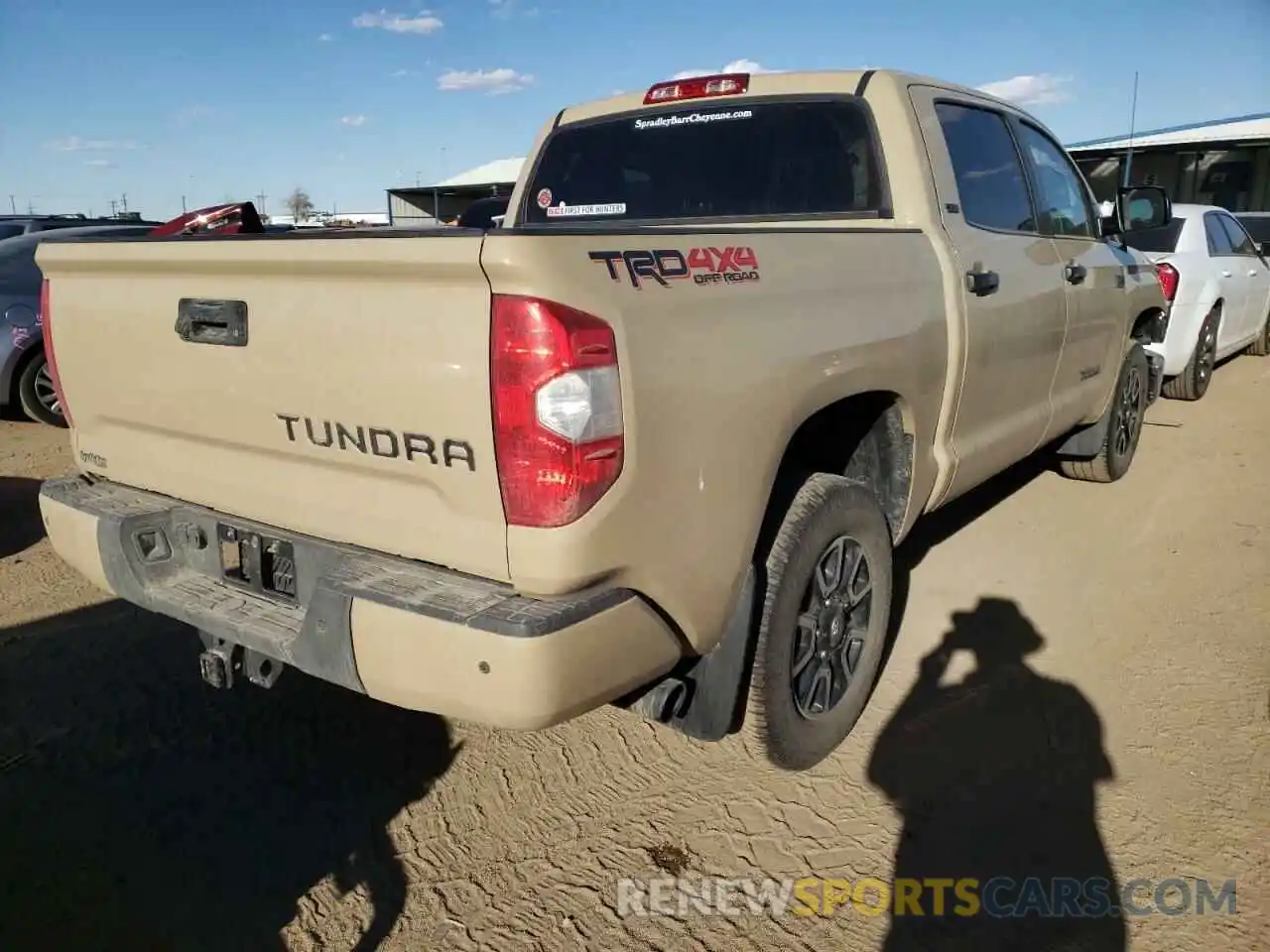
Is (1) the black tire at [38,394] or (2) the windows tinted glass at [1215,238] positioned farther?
(2) the windows tinted glass at [1215,238]

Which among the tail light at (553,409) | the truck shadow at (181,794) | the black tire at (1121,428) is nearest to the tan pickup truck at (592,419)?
the tail light at (553,409)

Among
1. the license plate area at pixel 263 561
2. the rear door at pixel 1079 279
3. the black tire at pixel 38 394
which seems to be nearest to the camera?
the license plate area at pixel 263 561

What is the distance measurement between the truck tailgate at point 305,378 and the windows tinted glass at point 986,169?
2.27 meters

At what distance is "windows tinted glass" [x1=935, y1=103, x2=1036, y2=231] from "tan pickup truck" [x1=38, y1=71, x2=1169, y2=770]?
0.03 m

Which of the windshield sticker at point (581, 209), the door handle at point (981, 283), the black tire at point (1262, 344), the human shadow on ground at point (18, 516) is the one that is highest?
the windshield sticker at point (581, 209)

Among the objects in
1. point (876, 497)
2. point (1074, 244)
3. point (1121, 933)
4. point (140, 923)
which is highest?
point (1074, 244)

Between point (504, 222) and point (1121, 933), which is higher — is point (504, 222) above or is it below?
above

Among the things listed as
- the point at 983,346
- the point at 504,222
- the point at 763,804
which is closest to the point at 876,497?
the point at 983,346

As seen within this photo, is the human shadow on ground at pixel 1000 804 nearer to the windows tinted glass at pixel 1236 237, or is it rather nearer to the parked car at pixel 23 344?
the windows tinted glass at pixel 1236 237

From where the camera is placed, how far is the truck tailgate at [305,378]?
1959mm

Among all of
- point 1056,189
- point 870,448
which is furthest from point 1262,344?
point 870,448

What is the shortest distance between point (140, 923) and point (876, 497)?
2.32 meters

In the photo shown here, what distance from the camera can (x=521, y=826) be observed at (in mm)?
2682

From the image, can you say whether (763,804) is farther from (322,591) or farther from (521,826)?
(322,591)
